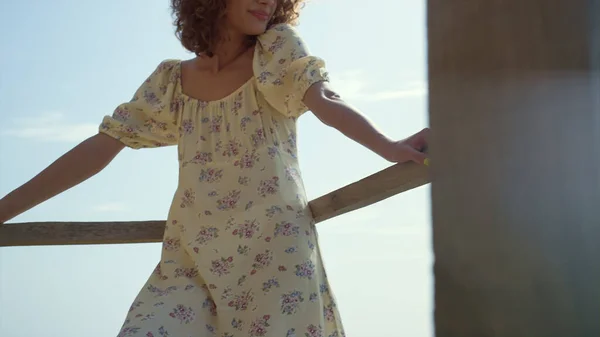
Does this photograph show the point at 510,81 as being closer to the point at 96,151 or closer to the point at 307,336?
the point at 307,336

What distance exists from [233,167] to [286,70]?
254 millimetres

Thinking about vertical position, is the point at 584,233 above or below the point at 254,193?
below

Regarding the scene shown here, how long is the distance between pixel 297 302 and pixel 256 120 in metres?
0.45

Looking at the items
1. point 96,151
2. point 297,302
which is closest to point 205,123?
point 96,151

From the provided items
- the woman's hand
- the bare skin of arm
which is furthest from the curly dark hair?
the woman's hand

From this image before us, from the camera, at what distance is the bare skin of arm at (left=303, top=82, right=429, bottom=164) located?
1455 mm

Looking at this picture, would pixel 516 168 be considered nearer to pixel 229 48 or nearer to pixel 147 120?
pixel 229 48

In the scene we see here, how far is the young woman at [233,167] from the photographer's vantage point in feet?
5.54

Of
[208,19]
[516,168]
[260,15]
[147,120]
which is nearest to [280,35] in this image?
[260,15]

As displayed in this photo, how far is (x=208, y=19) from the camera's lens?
79.5 inches

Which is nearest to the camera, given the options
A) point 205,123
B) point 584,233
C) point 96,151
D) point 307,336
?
point 584,233

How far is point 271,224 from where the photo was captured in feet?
5.67

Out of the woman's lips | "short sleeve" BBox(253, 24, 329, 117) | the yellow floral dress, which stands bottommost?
the yellow floral dress

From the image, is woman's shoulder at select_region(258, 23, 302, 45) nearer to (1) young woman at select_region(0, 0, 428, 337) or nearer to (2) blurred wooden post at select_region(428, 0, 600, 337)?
(1) young woman at select_region(0, 0, 428, 337)
